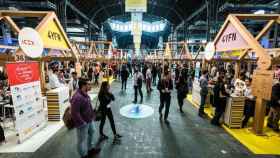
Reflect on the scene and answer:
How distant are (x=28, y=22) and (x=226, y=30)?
20668mm

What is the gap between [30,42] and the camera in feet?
13.9

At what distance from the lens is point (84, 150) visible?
10.8 feet

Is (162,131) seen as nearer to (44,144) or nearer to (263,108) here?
(263,108)

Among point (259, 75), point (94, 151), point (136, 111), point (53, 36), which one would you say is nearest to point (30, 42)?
point (53, 36)

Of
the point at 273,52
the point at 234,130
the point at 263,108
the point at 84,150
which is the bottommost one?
the point at 234,130

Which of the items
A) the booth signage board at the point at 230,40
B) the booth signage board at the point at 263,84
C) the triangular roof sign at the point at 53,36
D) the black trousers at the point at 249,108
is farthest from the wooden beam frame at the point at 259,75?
the triangular roof sign at the point at 53,36

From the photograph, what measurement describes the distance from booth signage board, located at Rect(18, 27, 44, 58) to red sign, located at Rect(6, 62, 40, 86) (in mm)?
376

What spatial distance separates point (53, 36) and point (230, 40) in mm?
5487

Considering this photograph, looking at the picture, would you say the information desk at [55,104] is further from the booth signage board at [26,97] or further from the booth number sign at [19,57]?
the booth number sign at [19,57]

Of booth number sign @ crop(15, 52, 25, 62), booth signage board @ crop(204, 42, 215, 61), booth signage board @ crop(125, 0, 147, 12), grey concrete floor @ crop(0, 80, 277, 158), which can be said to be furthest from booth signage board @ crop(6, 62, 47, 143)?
booth signage board @ crop(125, 0, 147, 12)

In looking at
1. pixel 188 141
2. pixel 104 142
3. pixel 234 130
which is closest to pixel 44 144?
pixel 104 142

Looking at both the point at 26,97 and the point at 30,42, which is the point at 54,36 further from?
the point at 26,97

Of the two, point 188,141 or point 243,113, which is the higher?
point 243,113

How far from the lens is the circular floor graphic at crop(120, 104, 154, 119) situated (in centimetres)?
644
